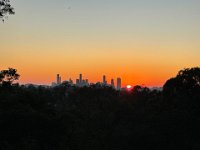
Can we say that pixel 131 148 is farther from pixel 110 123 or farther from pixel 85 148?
pixel 110 123

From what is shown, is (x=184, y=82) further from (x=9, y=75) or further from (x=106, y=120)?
(x=9, y=75)

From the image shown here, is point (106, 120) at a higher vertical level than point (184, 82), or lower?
lower

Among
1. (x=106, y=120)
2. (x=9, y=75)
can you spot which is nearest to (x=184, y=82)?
(x=106, y=120)

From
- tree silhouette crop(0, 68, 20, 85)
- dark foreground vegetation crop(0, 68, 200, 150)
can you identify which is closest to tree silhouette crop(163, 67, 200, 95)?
dark foreground vegetation crop(0, 68, 200, 150)

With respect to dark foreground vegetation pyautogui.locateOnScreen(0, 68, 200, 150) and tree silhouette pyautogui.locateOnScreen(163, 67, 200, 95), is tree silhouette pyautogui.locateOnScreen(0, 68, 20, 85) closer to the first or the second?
dark foreground vegetation pyautogui.locateOnScreen(0, 68, 200, 150)

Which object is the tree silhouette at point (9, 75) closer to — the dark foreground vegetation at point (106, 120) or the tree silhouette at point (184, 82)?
the dark foreground vegetation at point (106, 120)

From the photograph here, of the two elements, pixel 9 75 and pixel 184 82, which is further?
pixel 184 82

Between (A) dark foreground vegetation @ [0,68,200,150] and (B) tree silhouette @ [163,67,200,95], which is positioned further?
(B) tree silhouette @ [163,67,200,95]

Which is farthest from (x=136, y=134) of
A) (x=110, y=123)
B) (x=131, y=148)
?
(x=110, y=123)
